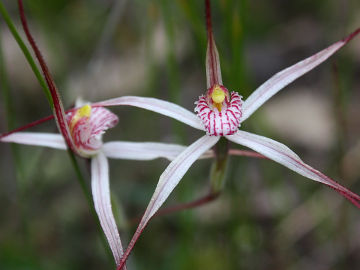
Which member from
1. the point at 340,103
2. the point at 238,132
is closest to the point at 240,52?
the point at 340,103

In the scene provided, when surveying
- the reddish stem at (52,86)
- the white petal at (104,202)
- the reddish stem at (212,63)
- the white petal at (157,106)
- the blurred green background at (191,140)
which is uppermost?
the blurred green background at (191,140)

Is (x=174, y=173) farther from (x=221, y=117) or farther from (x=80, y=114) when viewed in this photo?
(x=80, y=114)

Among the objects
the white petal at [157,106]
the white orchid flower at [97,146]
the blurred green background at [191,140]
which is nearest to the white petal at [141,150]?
the white orchid flower at [97,146]

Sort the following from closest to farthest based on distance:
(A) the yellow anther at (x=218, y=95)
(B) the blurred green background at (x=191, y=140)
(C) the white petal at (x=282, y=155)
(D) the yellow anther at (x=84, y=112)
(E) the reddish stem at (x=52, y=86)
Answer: (E) the reddish stem at (x=52, y=86) → (C) the white petal at (x=282, y=155) → (A) the yellow anther at (x=218, y=95) → (D) the yellow anther at (x=84, y=112) → (B) the blurred green background at (x=191, y=140)

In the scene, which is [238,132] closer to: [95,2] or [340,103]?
[340,103]

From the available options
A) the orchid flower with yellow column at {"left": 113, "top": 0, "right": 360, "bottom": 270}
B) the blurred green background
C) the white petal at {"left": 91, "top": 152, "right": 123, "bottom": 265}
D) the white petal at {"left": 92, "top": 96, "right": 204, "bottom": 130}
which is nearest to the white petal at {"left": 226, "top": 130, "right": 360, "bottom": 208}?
the orchid flower with yellow column at {"left": 113, "top": 0, "right": 360, "bottom": 270}

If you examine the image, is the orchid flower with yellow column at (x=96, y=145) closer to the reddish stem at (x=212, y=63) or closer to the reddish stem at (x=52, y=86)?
the reddish stem at (x=52, y=86)

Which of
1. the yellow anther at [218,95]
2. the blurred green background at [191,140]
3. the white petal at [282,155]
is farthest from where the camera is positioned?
the blurred green background at [191,140]
